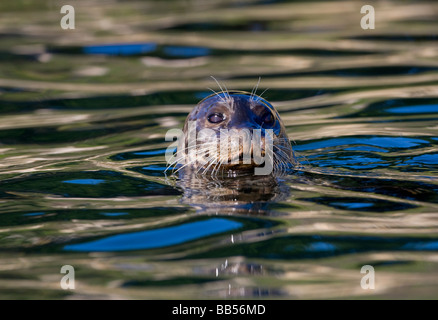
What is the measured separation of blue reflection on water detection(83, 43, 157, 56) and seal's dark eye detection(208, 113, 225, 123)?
5.66 metres

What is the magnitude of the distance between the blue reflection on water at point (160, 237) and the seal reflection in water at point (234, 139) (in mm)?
747

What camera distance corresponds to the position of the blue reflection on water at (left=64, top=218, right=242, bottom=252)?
464cm

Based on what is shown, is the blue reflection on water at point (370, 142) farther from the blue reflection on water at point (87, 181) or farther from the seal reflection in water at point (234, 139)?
the blue reflection on water at point (87, 181)

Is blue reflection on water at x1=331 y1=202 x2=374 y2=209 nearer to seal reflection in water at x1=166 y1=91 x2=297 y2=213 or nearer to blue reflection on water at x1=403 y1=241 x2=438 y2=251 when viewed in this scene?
seal reflection in water at x1=166 y1=91 x2=297 y2=213

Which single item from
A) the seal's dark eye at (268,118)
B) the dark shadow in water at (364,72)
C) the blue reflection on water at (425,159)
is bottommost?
the blue reflection on water at (425,159)

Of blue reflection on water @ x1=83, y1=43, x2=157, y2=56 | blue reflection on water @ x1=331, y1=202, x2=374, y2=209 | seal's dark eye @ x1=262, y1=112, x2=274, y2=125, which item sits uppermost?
blue reflection on water @ x1=83, y1=43, x2=157, y2=56

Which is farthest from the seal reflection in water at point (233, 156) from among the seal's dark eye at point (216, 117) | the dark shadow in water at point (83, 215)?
the dark shadow in water at point (83, 215)

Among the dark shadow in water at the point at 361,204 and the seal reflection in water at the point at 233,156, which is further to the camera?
the seal reflection in water at the point at 233,156

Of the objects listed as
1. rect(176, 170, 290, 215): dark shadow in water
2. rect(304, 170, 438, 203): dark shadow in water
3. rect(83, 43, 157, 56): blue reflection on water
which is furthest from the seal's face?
rect(83, 43, 157, 56): blue reflection on water

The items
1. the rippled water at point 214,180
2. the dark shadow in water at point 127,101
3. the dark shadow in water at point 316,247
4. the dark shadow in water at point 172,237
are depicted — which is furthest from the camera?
the dark shadow in water at point 127,101

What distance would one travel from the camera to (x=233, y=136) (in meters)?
5.58

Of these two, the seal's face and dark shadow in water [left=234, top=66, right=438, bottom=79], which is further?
dark shadow in water [left=234, top=66, right=438, bottom=79]

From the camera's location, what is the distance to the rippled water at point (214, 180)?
421 centimetres
